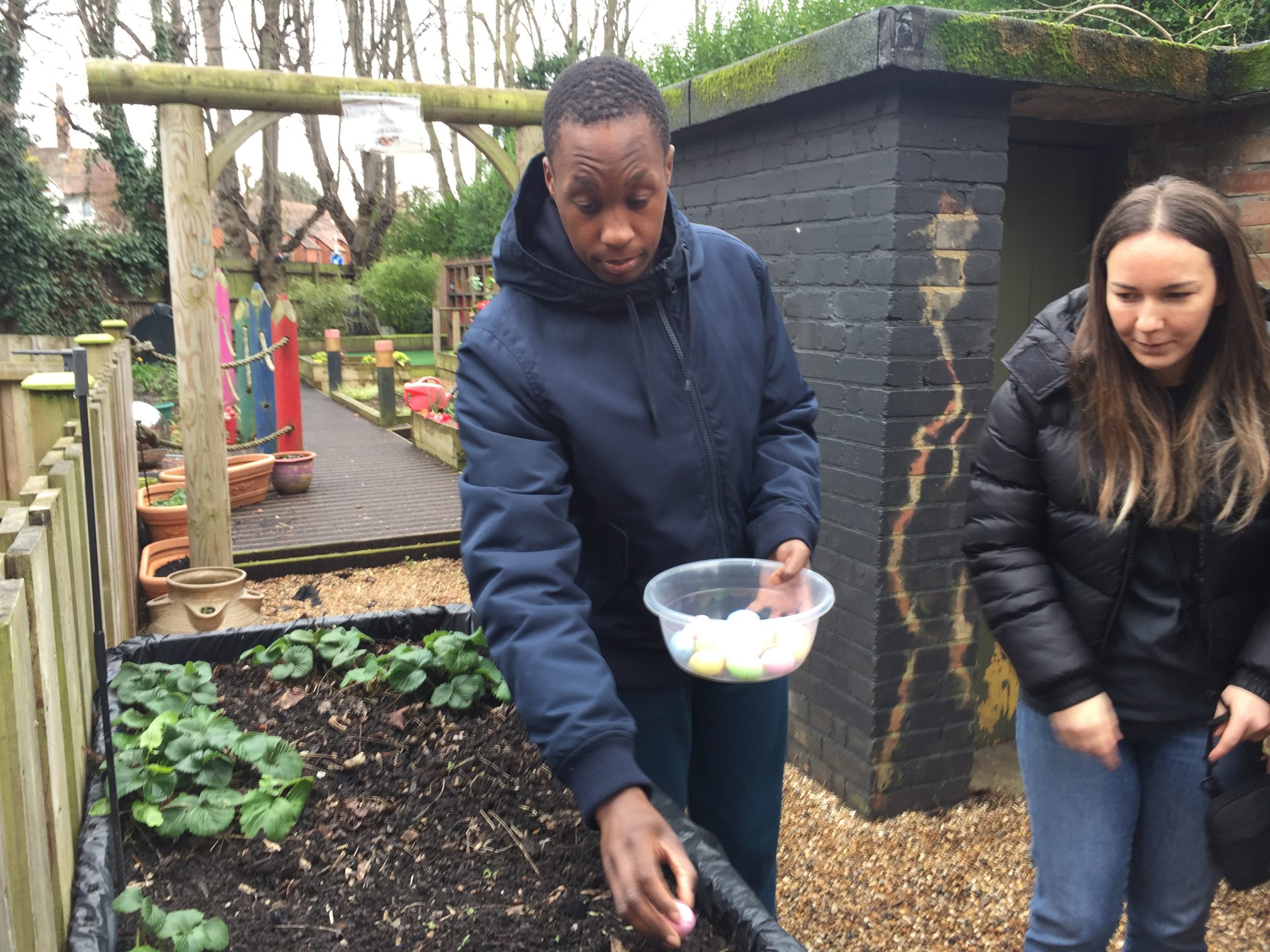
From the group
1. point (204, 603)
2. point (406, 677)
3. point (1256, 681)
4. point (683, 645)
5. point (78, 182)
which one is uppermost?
point (78, 182)

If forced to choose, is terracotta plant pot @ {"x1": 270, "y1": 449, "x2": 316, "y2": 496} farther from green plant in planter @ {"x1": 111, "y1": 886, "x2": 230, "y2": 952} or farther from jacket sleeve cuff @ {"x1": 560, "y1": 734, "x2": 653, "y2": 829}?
Result: jacket sleeve cuff @ {"x1": 560, "y1": 734, "x2": 653, "y2": 829}

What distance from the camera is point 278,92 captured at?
5.04m

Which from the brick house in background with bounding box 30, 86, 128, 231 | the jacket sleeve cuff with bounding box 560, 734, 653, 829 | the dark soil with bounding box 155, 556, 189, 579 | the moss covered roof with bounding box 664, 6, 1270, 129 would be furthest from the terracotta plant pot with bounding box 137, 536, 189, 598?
the brick house in background with bounding box 30, 86, 128, 231

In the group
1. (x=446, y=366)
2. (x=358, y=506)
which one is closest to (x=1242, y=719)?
(x=358, y=506)

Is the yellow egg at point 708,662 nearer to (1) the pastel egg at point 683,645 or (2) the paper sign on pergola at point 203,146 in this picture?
(1) the pastel egg at point 683,645

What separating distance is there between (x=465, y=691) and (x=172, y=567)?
→ 3.73 meters

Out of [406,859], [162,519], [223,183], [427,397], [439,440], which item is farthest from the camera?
[223,183]

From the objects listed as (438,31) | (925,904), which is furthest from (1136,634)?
(438,31)

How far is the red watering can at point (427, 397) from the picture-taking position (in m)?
10.9

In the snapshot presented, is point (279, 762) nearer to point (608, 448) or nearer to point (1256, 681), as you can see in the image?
point (608, 448)

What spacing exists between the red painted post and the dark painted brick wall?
19.7 ft

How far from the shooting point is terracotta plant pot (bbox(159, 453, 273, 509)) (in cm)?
772

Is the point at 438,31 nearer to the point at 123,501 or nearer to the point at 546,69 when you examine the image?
the point at 546,69

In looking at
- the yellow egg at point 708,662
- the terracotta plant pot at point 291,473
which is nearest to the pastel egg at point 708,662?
the yellow egg at point 708,662
